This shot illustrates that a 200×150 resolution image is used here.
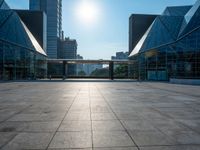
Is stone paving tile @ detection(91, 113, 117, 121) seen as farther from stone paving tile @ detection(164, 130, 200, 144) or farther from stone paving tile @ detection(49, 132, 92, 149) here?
stone paving tile @ detection(164, 130, 200, 144)

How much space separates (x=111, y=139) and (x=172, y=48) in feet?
146

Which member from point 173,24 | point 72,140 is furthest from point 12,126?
point 173,24

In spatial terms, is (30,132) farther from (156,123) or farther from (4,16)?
(4,16)

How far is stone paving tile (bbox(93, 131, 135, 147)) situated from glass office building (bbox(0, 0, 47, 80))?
137ft

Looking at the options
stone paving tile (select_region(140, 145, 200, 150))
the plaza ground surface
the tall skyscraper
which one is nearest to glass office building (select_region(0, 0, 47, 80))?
the plaza ground surface

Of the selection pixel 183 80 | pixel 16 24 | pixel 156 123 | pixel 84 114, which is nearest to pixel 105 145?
pixel 156 123

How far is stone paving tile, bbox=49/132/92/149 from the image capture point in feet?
18.2

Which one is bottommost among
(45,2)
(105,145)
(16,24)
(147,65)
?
(105,145)

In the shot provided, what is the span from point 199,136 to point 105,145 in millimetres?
2696

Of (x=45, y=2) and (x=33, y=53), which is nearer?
(x=33, y=53)

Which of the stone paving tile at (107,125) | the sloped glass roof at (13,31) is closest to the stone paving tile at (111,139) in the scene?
the stone paving tile at (107,125)

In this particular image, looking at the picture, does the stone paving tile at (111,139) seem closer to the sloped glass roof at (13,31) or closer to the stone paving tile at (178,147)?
the stone paving tile at (178,147)

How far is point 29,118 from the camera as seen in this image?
848cm

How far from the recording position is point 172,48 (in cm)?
4750
